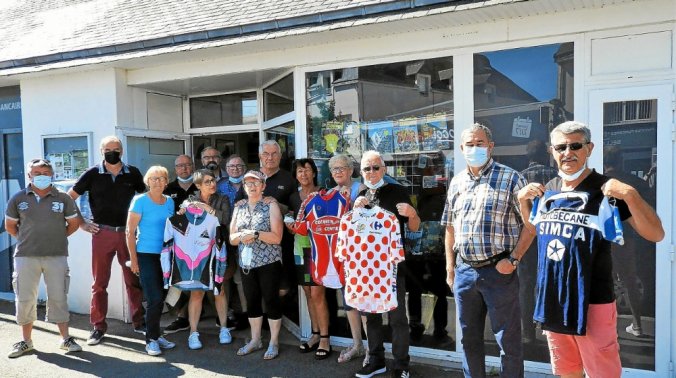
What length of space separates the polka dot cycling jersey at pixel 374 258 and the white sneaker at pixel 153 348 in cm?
225

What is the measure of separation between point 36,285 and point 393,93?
4023mm

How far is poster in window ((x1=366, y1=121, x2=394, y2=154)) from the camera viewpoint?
5.09m

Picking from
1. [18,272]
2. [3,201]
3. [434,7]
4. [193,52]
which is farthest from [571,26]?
[3,201]

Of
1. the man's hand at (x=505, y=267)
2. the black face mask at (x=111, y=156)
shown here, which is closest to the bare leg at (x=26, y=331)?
the black face mask at (x=111, y=156)

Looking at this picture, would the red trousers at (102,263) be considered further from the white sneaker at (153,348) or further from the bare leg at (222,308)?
the bare leg at (222,308)

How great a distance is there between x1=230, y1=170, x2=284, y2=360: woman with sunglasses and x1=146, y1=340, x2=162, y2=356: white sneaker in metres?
1.07

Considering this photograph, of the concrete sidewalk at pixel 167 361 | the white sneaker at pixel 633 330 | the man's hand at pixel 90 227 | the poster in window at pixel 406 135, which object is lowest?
the concrete sidewalk at pixel 167 361

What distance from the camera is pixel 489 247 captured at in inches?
132

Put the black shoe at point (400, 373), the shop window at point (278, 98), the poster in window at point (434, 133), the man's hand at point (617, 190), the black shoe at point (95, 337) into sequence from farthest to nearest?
the shop window at point (278, 98), the black shoe at point (95, 337), the poster in window at point (434, 133), the black shoe at point (400, 373), the man's hand at point (617, 190)

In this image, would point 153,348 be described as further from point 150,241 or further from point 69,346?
point 150,241

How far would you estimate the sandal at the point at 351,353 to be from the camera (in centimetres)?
479

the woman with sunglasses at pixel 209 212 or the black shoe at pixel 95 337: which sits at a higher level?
the woman with sunglasses at pixel 209 212

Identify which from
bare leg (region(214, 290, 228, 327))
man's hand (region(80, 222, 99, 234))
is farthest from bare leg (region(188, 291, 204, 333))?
man's hand (region(80, 222, 99, 234))

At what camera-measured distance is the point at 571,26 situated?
4.20 metres
